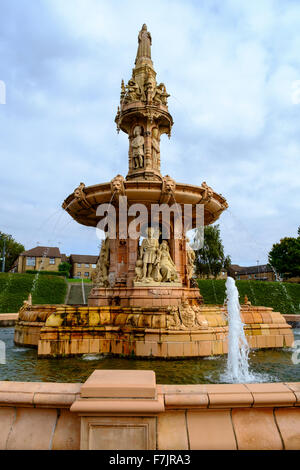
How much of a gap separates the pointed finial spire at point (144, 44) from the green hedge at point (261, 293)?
21827mm

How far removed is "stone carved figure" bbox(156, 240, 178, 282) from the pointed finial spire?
10521 millimetres

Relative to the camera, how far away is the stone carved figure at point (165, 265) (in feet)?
35.0

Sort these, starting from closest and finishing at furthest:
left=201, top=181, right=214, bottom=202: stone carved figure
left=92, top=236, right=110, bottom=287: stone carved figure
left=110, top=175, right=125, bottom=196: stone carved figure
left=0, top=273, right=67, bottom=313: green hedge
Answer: left=110, top=175, right=125, bottom=196: stone carved figure, left=201, top=181, right=214, bottom=202: stone carved figure, left=92, top=236, right=110, bottom=287: stone carved figure, left=0, top=273, right=67, bottom=313: green hedge

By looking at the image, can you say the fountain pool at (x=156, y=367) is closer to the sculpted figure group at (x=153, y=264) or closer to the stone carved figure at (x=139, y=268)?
the stone carved figure at (x=139, y=268)

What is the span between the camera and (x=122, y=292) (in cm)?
1072

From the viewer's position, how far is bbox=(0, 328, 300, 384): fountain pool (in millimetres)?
5791

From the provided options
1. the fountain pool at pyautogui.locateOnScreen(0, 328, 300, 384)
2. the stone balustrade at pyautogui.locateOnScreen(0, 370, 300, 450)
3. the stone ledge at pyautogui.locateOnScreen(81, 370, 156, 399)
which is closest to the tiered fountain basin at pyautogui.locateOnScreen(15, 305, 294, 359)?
the fountain pool at pyautogui.locateOnScreen(0, 328, 300, 384)

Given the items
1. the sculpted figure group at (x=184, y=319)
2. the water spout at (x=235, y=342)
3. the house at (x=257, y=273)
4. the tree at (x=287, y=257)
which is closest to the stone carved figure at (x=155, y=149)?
the water spout at (x=235, y=342)

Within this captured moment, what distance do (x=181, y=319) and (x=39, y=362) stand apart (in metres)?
3.62

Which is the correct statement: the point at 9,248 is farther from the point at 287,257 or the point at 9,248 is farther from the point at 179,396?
the point at 179,396

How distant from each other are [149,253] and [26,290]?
75.0 ft

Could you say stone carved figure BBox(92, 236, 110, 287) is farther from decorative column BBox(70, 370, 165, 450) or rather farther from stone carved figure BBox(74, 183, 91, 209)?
decorative column BBox(70, 370, 165, 450)

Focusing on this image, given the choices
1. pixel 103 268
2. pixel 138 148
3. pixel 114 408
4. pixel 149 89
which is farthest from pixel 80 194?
pixel 114 408
